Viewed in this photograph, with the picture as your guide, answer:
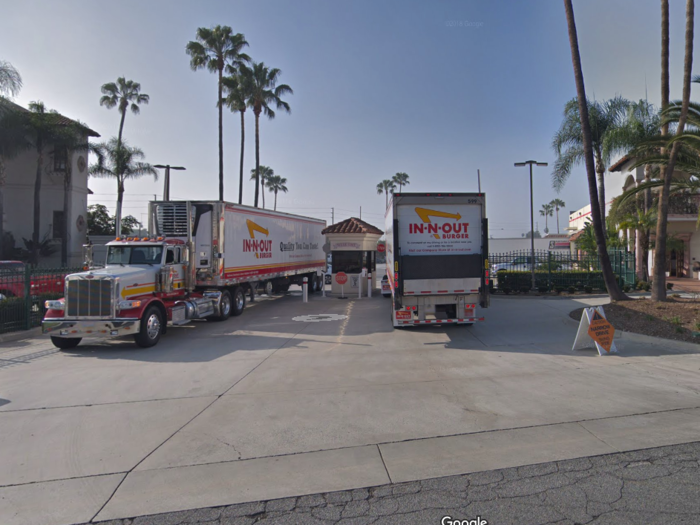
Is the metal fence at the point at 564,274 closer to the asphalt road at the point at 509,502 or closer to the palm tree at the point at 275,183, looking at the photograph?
the asphalt road at the point at 509,502

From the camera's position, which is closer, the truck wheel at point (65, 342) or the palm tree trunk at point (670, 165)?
the truck wheel at point (65, 342)

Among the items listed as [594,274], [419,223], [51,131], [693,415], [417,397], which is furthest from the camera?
[51,131]

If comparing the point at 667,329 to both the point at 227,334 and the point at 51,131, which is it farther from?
the point at 51,131

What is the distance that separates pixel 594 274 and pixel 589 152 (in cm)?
888

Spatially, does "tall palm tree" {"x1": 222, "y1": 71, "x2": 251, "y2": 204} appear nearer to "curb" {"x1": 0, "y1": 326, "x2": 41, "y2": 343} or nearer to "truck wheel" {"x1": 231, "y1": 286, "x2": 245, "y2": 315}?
"truck wheel" {"x1": 231, "y1": 286, "x2": 245, "y2": 315}

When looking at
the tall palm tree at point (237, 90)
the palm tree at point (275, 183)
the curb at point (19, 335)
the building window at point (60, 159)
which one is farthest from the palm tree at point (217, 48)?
the palm tree at point (275, 183)

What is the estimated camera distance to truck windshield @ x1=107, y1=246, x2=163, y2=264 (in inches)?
480

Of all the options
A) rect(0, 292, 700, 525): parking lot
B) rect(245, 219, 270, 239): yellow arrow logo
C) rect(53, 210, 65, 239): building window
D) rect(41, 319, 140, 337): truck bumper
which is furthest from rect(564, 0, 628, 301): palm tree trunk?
rect(53, 210, 65, 239): building window

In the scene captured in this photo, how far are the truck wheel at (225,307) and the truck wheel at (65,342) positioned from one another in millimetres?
4446

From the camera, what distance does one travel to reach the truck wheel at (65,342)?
415 inches

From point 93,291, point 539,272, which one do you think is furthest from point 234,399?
point 539,272

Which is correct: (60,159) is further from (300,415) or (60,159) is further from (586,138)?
(300,415)

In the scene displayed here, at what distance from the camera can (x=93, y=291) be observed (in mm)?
Result: 10328

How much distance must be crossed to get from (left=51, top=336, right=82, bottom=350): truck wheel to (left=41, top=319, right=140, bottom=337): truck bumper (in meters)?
0.33
